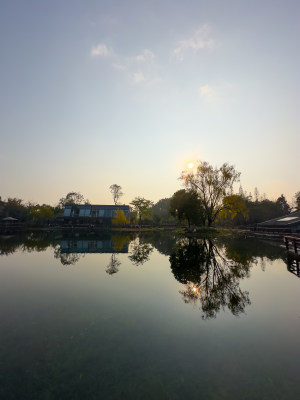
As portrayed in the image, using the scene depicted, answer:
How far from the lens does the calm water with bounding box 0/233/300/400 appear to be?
12.9 ft

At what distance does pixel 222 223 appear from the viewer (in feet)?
288

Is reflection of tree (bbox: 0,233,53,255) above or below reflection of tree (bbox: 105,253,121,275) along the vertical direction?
above

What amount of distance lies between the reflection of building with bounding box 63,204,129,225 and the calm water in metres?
65.4

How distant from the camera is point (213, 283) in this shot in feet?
34.2

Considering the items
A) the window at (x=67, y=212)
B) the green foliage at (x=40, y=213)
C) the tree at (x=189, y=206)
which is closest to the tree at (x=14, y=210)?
the green foliage at (x=40, y=213)

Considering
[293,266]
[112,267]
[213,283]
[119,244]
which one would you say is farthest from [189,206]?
[213,283]

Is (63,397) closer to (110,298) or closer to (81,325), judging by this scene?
(81,325)

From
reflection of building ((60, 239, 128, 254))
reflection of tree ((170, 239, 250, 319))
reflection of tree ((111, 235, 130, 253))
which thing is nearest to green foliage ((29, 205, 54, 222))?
reflection of tree ((111, 235, 130, 253))

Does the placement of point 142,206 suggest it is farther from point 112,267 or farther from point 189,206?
point 112,267

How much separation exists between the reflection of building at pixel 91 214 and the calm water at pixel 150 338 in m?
65.4

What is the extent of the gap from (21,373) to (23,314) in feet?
11.3

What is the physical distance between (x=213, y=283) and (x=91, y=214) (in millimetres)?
72177

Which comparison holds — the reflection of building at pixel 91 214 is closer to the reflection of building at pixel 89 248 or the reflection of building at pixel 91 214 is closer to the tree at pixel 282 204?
the reflection of building at pixel 89 248

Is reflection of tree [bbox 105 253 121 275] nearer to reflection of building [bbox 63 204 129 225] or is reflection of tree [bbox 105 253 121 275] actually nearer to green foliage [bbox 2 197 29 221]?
reflection of building [bbox 63 204 129 225]
